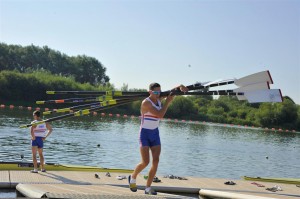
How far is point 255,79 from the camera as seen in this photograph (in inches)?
424

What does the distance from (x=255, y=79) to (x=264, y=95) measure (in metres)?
0.41

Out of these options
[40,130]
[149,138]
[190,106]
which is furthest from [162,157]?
[190,106]

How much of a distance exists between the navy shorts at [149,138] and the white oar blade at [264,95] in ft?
7.41

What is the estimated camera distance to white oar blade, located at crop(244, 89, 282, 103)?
1052cm

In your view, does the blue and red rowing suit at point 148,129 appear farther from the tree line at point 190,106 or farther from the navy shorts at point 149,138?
the tree line at point 190,106

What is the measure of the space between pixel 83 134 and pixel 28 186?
30867mm

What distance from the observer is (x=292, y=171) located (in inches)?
1239

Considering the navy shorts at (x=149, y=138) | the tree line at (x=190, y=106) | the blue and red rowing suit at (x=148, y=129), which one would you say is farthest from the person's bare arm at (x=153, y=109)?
the tree line at (x=190, y=106)

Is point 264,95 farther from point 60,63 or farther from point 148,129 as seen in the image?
point 60,63

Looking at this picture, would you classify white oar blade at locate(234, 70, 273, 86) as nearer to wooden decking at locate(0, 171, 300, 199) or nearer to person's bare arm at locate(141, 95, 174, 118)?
person's bare arm at locate(141, 95, 174, 118)

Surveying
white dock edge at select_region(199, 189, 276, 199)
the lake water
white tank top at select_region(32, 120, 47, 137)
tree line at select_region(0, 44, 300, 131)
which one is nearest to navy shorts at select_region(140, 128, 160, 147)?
white dock edge at select_region(199, 189, 276, 199)

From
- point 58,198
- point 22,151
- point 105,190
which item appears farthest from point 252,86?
point 22,151

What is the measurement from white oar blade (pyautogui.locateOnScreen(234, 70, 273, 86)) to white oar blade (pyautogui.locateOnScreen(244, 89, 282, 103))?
0.22m

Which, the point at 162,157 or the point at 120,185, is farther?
the point at 162,157
